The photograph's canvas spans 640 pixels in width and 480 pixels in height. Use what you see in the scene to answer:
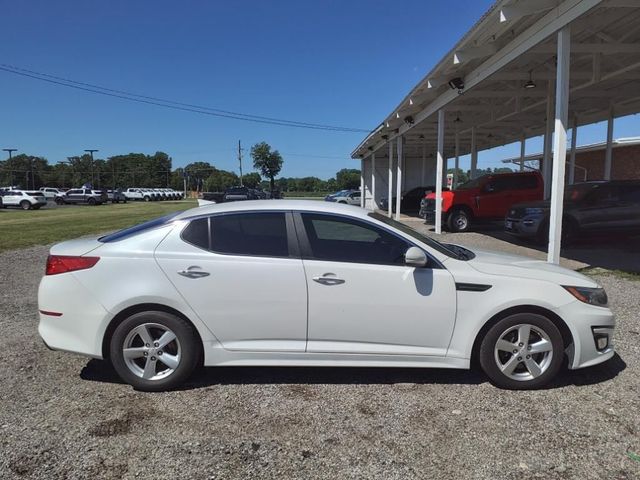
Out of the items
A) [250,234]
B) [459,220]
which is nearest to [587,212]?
[459,220]

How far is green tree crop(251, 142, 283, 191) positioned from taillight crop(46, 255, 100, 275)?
73477 millimetres

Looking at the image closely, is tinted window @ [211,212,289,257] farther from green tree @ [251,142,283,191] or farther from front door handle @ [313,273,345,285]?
green tree @ [251,142,283,191]

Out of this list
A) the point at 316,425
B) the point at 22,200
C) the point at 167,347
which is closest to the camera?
the point at 316,425

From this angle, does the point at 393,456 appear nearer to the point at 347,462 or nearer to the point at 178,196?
the point at 347,462

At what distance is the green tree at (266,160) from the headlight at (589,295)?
7395 cm

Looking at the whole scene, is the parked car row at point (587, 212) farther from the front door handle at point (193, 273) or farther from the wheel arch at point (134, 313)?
the wheel arch at point (134, 313)

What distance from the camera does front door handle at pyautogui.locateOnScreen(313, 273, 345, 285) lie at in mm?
3615

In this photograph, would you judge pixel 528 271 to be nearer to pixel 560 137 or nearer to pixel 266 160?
pixel 560 137

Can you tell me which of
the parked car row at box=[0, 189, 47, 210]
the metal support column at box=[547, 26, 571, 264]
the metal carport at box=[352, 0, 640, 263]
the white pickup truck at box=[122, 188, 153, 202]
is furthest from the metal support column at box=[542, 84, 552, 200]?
the white pickup truck at box=[122, 188, 153, 202]

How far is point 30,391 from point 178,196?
3239 inches

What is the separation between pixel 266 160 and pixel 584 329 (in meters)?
74.7

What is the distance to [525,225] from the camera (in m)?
11.8

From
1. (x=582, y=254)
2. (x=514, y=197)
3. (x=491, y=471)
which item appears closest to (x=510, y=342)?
(x=491, y=471)

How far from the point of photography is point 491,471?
2723 mm
